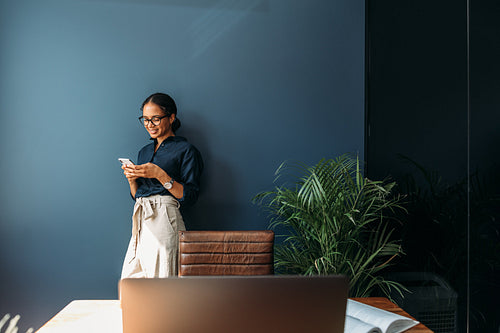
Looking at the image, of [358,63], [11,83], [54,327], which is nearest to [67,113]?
[11,83]

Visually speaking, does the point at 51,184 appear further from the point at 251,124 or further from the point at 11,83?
the point at 251,124

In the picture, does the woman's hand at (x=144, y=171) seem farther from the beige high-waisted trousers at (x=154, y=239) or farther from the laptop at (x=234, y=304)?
the laptop at (x=234, y=304)

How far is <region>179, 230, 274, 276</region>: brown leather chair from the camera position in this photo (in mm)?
1891

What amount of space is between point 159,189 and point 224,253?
943 millimetres

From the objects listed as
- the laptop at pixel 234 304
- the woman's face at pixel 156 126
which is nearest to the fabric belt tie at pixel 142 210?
the woman's face at pixel 156 126

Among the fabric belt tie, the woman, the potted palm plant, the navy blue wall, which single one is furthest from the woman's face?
the potted palm plant

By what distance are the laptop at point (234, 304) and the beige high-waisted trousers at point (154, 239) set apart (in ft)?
6.00

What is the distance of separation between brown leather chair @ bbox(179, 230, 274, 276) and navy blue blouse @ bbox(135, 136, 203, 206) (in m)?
0.81

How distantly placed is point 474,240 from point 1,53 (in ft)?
10.8

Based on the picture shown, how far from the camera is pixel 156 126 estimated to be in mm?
2768

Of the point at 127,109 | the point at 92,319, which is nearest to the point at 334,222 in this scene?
the point at 92,319

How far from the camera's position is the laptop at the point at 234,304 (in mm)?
785

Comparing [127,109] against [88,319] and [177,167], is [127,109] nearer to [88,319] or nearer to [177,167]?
[177,167]

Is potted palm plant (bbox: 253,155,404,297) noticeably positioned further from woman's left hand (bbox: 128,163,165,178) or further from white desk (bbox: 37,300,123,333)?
white desk (bbox: 37,300,123,333)
